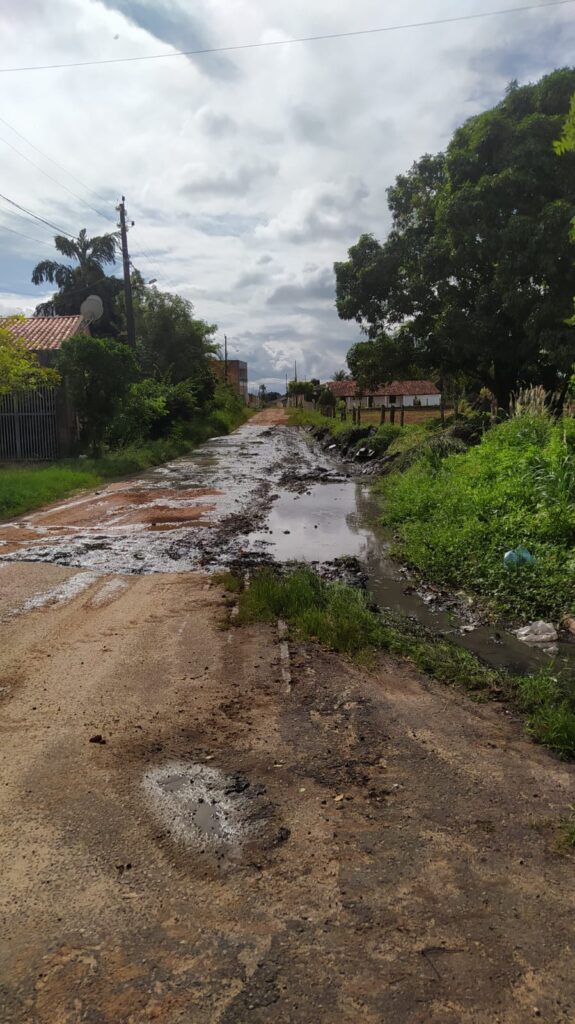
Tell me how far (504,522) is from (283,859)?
19.6ft

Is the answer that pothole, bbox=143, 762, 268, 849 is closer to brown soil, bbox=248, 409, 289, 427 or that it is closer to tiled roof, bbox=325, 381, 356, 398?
brown soil, bbox=248, 409, 289, 427

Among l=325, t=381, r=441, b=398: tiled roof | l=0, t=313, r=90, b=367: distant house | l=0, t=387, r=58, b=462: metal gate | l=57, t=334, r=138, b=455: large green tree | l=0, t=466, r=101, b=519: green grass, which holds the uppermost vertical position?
l=325, t=381, r=441, b=398: tiled roof

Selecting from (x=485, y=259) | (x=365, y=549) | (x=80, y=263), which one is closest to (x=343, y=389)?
(x=80, y=263)

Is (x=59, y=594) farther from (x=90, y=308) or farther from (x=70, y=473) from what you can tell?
(x=90, y=308)

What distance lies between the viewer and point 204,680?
4.41 meters

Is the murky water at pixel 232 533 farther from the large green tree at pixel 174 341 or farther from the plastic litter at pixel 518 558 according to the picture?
the large green tree at pixel 174 341

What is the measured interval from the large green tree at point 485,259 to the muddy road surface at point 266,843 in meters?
13.4

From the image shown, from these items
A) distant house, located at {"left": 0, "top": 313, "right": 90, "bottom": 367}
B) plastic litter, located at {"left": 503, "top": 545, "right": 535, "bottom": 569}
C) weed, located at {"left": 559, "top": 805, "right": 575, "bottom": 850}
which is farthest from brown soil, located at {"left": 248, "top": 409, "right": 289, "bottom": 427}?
weed, located at {"left": 559, "top": 805, "right": 575, "bottom": 850}

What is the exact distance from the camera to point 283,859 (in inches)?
104

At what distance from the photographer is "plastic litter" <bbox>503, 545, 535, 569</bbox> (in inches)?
267

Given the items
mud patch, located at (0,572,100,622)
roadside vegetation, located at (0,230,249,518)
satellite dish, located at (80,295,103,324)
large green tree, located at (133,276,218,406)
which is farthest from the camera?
large green tree, located at (133,276,218,406)

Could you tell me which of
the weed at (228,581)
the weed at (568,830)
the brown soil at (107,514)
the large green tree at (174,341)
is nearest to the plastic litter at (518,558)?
the weed at (228,581)

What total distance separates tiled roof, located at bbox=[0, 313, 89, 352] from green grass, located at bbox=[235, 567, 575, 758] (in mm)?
18169

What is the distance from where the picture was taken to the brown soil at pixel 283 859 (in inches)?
79.3
